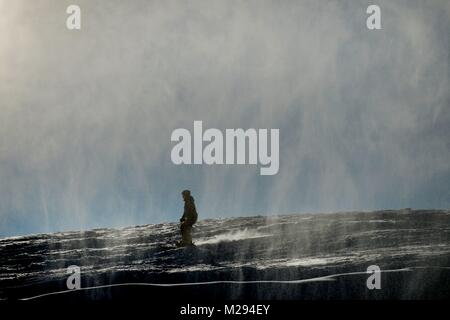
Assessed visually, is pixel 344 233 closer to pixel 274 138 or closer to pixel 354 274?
pixel 354 274

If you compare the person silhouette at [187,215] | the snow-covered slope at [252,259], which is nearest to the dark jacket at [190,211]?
the person silhouette at [187,215]

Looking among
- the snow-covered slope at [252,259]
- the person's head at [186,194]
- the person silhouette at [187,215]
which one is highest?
the person's head at [186,194]

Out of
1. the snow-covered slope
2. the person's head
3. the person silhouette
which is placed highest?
the person's head

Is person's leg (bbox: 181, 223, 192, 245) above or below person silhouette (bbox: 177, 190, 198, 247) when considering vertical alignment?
below

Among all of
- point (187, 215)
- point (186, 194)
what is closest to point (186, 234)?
point (187, 215)

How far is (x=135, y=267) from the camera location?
9.59 meters

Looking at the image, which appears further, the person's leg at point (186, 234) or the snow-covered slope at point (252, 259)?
the person's leg at point (186, 234)

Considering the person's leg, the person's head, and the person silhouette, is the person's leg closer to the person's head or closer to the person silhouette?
the person silhouette

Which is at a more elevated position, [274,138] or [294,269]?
[274,138]

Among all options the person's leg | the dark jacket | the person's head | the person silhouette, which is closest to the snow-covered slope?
the person's leg

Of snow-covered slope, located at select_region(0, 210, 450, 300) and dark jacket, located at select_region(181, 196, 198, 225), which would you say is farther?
dark jacket, located at select_region(181, 196, 198, 225)

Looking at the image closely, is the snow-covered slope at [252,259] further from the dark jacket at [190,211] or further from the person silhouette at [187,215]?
the dark jacket at [190,211]

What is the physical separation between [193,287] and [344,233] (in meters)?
2.56
